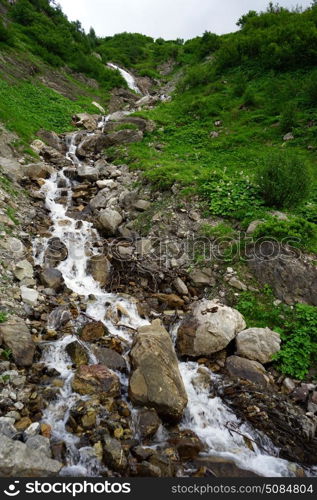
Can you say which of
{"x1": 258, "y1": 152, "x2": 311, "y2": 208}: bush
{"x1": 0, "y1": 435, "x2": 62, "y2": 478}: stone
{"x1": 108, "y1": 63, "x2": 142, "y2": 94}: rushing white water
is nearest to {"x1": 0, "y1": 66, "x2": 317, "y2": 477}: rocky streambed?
{"x1": 0, "y1": 435, "x2": 62, "y2": 478}: stone

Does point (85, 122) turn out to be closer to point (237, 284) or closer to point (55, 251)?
point (55, 251)

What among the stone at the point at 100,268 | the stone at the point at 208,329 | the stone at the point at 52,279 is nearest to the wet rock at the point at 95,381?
the stone at the point at 208,329

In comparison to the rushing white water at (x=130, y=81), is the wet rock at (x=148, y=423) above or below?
below

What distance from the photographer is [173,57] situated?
151 ft

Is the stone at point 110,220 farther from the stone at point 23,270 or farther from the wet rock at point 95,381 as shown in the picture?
the wet rock at point 95,381

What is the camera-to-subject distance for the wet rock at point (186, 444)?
4.68 metres

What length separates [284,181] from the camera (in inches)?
351

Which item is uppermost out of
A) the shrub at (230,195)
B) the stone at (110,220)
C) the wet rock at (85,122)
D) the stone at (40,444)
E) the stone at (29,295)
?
the wet rock at (85,122)

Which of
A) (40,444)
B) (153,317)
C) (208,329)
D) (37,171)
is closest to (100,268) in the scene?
(153,317)

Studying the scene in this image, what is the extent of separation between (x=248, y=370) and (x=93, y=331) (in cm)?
328

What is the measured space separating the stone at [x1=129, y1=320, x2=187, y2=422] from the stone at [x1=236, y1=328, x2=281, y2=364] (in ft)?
5.12

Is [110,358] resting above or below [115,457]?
above

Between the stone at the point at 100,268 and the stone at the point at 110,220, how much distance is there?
1343 millimetres

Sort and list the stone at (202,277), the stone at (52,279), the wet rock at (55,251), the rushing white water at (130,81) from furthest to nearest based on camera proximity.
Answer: the rushing white water at (130,81), the wet rock at (55,251), the stone at (202,277), the stone at (52,279)
